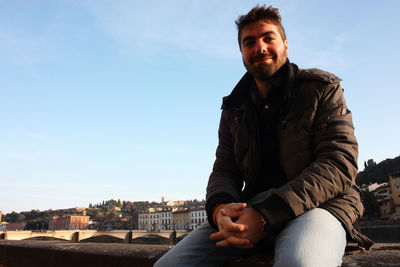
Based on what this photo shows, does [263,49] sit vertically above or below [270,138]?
above

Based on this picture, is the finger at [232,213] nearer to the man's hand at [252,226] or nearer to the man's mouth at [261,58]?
the man's hand at [252,226]

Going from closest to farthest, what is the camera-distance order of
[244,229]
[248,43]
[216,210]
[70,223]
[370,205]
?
1. [244,229]
2. [216,210]
3. [248,43]
4. [370,205]
5. [70,223]

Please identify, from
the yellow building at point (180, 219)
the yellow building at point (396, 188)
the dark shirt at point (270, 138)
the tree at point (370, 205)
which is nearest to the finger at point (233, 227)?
the dark shirt at point (270, 138)

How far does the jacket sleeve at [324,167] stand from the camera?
125 centimetres

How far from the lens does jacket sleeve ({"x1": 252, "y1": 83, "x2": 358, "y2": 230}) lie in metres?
1.25

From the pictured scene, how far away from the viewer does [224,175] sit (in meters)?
1.86

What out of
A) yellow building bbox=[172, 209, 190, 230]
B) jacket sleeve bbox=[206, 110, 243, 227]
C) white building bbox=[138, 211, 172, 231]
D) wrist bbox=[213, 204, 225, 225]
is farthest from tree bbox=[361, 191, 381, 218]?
white building bbox=[138, 211, 172, 231]

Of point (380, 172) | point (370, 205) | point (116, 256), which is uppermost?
point (380, 172)

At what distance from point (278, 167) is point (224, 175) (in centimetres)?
35

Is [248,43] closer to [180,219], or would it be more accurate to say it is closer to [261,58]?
[261,58]

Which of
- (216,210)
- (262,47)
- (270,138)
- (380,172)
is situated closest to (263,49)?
(262,47)

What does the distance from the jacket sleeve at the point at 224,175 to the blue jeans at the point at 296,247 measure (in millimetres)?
165

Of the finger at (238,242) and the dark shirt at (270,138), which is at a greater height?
the dark shirt at (270,138)

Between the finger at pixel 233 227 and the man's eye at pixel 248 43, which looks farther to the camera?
the man's eye at pixel 248 43
